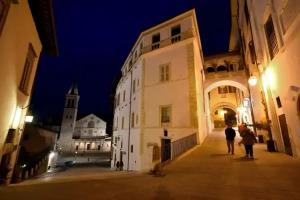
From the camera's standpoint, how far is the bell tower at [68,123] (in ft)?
160

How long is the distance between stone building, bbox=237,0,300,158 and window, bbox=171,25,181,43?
622cm

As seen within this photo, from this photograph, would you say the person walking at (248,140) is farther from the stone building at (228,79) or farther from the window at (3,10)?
the stone building at (228,79)

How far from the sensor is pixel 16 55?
6.34 m

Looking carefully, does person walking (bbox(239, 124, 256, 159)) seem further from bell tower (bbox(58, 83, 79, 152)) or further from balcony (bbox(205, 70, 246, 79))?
bell tower (bbox(58, 83, 79, 152))

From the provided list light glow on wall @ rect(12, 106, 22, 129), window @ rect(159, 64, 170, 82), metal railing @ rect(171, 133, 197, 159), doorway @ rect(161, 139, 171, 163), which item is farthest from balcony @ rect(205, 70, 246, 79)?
light glow on wall @ rect(12, 106, 22, 129)

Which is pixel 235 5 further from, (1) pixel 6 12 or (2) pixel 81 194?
(2) pixel 81 194

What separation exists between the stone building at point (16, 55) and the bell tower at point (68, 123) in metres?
44.3

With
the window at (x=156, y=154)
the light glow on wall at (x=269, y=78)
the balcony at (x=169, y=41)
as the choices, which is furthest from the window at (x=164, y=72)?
the light glow on wall at (x=269, y=78)

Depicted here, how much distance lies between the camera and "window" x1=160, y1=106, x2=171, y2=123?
14.9 m

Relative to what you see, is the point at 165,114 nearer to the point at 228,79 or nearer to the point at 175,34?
the point at 175,34

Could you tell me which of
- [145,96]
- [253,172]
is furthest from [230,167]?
[145,96]

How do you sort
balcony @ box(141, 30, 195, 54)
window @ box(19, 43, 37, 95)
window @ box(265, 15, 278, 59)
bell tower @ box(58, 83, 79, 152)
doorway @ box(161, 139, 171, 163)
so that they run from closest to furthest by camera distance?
window @ box(19, 43, 37, 95), window @ box(265, 15, 278, 59), doorway @ box(161, 139, 171, 163), balcony @ box(141, 30, 195, 54), bell tower @ box(58, 83, 79, 152)

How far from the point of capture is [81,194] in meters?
4.25

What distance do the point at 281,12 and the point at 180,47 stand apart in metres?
8.91
